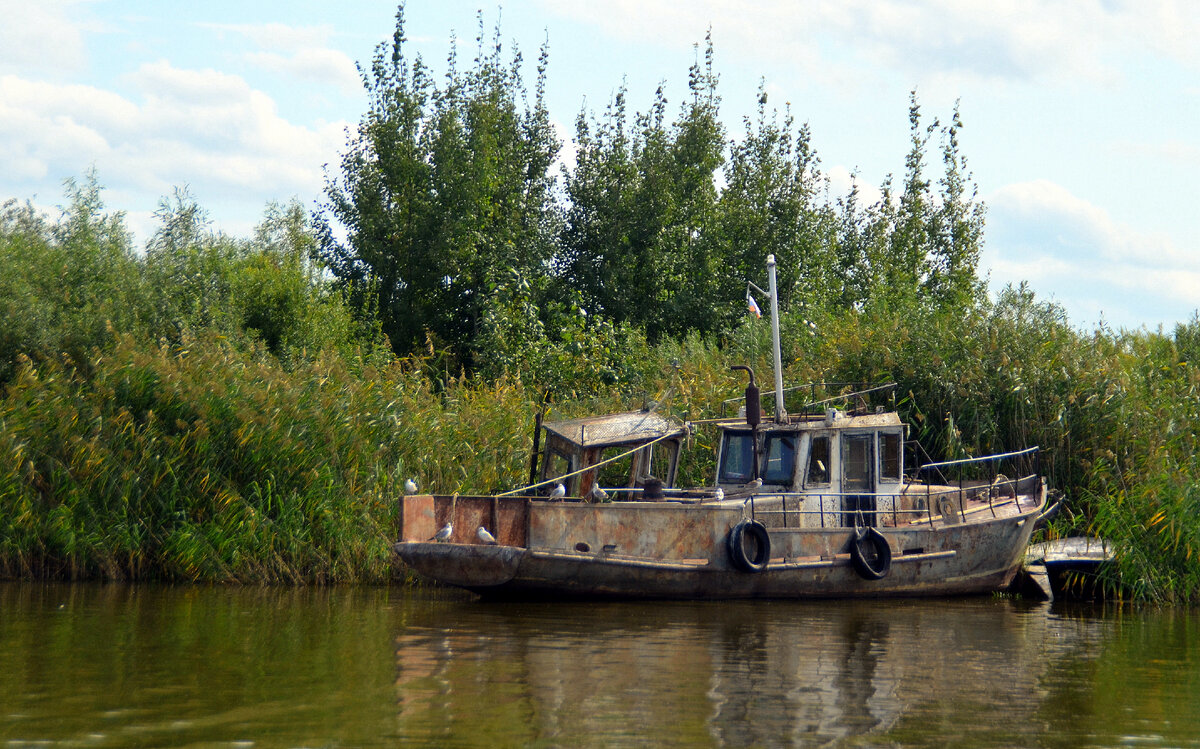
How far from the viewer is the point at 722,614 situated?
14070mm

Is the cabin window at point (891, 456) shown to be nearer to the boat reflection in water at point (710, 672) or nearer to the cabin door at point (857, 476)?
the cabin door at point (857, 476)

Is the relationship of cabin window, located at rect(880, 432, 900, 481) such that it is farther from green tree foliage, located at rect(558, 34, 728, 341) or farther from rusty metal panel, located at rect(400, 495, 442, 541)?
green tree foliage, located at rect(558, 34, 728, 341)

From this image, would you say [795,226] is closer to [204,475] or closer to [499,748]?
[204,475]

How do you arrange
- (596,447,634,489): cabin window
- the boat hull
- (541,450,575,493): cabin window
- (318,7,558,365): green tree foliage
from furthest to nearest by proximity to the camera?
(318,7,558,365): green tree foliage, (596,447,634,489): cabin window, (541,450,575,493): cabin window, the boat hull

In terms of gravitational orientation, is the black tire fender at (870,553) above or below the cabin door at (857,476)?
below

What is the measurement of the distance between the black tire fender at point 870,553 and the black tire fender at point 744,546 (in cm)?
137

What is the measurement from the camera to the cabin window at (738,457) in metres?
16.0

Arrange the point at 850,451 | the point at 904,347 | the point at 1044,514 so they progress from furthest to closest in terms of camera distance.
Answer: the point at 904,347, the point at 1044,514, the point at 850,451

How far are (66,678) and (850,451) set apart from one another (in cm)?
1022

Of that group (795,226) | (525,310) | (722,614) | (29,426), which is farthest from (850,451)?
(795,226)

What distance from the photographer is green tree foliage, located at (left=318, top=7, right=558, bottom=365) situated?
94.6 ft

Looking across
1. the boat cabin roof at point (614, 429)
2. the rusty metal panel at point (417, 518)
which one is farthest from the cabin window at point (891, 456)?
the rusty metal panel at point (417, 518)

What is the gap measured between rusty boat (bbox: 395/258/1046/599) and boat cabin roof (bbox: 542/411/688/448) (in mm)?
20

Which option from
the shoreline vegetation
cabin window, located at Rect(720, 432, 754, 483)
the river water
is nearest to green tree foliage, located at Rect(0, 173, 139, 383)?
the shoreline vegetation
